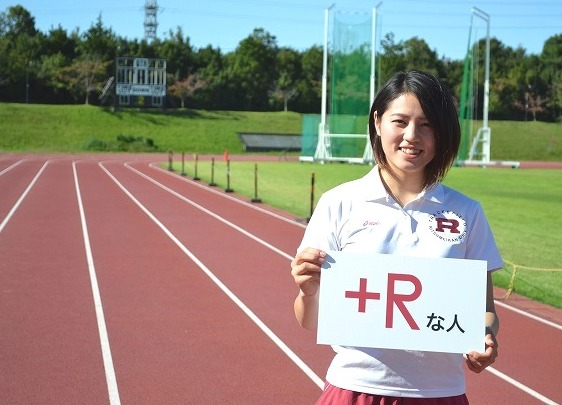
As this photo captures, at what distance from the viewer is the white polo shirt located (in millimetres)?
2266

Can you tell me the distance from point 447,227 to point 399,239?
13 centimetres

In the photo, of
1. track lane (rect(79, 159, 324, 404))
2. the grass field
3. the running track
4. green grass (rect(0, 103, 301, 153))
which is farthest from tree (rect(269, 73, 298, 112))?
track lane (rect(79, 159, 324, 404))

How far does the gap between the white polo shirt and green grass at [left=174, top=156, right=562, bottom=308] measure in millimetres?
7414

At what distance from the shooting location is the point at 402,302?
2.29 m

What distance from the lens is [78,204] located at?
65.8 ft

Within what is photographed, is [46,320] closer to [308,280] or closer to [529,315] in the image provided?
[529,315]

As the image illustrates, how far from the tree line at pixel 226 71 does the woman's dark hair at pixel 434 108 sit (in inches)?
2560

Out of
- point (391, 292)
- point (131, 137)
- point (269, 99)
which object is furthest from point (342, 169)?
point (269, 99)

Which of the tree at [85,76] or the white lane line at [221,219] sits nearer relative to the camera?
the white lane line at [221,219]

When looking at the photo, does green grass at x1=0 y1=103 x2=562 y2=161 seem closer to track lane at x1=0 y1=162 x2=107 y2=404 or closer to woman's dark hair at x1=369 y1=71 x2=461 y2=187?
track lane at x1=0 y1=162 x2=107 y2=404

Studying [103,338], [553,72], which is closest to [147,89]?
[553,72]

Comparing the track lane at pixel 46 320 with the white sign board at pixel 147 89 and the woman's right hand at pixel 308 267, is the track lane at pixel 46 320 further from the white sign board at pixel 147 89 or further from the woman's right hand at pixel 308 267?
the white sign board at pixel 147 89

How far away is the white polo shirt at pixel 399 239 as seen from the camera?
2266mm

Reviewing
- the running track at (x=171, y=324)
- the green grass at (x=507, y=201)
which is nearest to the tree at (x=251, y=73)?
the green grass at (x=507, y=201)
